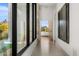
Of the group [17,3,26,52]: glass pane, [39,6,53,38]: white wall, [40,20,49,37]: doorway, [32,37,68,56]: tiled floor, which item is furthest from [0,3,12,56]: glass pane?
[39,6,53,38]: white wall

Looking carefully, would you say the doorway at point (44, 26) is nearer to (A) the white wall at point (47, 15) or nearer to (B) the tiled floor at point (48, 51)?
(A) the white wall at point (47, 15)

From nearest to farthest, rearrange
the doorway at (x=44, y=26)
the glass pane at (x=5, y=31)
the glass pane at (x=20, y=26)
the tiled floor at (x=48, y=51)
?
1. the glass pane at (x=5, y=31)
2. the glass pane at (x=20, y=26)
3. the tiled floor at (x=48, y=51)
4. the doorway at (x=44, y=26)

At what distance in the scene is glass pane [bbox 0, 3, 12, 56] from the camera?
5.89ft

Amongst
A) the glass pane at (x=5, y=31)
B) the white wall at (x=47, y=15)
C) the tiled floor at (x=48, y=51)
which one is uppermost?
the white wall at (x=47, y=15)

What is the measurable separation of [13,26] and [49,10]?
701cm

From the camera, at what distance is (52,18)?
9.17 meters

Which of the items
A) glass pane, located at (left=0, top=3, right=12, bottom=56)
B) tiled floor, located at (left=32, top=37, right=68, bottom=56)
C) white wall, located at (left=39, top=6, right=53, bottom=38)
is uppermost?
white wall, located at (left=39, top=6, right=53, bottom=38)

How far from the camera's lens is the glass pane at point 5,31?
5.89 ft

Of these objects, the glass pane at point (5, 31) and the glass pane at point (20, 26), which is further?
the glass pane at point (20, 26)

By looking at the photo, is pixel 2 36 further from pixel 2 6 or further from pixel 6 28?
pixel 2 6

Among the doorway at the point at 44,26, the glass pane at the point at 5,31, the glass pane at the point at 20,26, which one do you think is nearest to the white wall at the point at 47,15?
the doorway at the point at 44,26

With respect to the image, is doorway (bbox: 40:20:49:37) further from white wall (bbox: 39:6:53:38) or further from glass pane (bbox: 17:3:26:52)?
glass pane (bbox: 17:3:26:52)

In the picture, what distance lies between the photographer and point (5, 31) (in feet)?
6.20

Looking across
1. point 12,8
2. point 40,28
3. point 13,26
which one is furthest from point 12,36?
point 40,28
